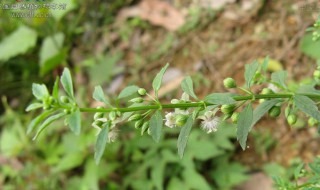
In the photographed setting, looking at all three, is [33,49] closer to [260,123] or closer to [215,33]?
[215,33]

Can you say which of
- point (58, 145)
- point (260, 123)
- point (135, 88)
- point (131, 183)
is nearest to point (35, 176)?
point (58, 145)

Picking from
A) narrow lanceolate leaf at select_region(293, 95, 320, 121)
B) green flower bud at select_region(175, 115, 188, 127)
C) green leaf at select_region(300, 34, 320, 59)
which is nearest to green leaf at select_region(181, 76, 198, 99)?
green flower bud at select_region(175, 115, 188, 127)

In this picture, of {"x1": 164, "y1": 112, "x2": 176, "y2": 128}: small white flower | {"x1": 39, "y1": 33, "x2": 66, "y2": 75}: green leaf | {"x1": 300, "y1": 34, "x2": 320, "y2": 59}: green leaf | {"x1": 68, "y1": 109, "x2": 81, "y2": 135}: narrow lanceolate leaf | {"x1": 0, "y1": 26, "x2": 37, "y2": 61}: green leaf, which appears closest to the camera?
{"x1": 68, "y1": 109, "x2": 81, "y2": 135}: narrow lanceolate leaf

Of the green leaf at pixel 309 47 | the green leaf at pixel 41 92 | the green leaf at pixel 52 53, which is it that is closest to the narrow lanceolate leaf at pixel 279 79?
the green leaf at pixel 41 92

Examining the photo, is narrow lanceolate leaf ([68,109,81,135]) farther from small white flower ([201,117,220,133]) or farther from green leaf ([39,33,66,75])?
green leaf ([39,33,66,75])

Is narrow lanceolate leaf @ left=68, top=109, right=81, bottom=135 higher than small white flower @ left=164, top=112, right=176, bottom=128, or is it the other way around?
narrow lanceolate leaf @ left=68, top=109, right=81, bottom=135

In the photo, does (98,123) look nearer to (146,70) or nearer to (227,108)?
(227,108)

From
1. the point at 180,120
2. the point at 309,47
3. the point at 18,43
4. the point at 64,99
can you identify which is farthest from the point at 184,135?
the point at 18,43
